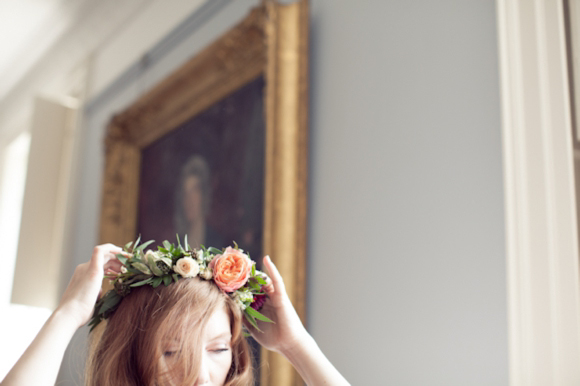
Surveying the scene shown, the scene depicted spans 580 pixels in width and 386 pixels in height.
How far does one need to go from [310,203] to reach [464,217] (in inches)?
31.6

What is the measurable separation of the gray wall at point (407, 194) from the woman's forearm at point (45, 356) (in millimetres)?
1049

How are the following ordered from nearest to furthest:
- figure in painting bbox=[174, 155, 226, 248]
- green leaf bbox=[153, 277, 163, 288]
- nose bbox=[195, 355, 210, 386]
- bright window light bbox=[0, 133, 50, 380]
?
nose bbox=[195, 355, 210, 386] → green leaf bbox=[153, 277, 163, 288] → figure in painting bbox=[174, 155, 226, 248] → bright window light bbox=[0, 133, 50, 380]

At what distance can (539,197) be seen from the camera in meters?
1.60

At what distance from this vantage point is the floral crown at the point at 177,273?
1.59 metres

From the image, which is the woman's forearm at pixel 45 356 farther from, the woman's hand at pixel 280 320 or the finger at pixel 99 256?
the woman's hand at pixel 280 320

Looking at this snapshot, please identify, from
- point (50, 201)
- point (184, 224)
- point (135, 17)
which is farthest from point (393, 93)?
point (50, 201)

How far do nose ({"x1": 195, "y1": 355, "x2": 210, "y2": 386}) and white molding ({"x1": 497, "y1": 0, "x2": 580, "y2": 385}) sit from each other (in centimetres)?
81

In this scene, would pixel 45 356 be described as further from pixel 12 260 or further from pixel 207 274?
pixel 12 260

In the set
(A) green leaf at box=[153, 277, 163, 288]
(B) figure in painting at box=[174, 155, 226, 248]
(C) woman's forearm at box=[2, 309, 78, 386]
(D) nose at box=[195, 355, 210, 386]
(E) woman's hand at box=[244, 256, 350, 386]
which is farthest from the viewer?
(B) figure in painting at box=[174, 155, 226, 248]

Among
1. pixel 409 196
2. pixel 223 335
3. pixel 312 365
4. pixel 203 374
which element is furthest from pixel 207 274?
pixel 409 196

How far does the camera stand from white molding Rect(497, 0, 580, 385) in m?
1.53

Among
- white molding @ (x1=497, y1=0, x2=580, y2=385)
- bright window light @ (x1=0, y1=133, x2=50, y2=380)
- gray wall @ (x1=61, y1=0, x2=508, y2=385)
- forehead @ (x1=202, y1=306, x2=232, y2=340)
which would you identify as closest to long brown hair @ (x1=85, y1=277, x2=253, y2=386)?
forehead @ (x1=202, y1=306, x2=232, y2=340)

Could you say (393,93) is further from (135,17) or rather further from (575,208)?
(135,17)

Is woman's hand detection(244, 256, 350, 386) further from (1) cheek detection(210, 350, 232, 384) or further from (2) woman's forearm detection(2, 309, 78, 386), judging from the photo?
(2) woman's forearm detection(2, 309, 78, 386)
